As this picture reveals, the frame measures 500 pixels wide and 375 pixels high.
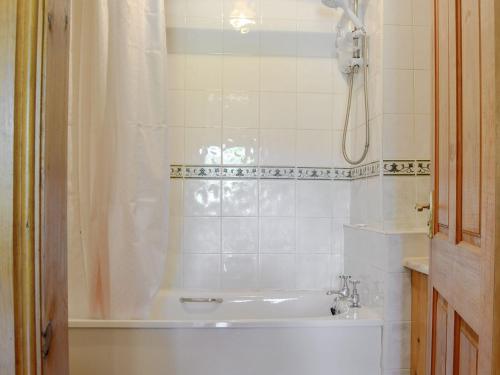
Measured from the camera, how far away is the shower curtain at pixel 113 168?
54.6 inches

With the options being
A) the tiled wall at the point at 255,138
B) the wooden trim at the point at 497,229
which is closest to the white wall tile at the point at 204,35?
the tiled wall at the point at 255,138

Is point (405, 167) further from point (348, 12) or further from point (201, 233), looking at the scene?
point (201, 233)

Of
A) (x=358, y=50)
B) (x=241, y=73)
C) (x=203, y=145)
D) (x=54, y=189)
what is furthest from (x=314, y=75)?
(x=54, y=189)

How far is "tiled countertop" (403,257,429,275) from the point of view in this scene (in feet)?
4.49

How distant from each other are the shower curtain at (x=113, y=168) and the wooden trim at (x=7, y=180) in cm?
102

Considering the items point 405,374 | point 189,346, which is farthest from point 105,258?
point 405,374

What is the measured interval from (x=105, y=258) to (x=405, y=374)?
53.9 inches

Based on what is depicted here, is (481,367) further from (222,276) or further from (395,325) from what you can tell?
(222,276)

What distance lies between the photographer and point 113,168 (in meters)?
1.43

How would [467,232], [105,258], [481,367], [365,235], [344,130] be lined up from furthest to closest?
[344,130]
[365,235]
[105,258]
[467,232]
[481,367]

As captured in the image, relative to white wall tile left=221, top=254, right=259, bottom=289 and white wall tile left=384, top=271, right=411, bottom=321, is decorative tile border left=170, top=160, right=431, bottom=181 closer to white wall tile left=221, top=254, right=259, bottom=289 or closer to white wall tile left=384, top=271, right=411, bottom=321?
white wall tile left=221, top=254, right=259, bottom=289

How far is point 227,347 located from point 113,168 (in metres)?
0.87

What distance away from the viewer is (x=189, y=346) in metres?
1.46

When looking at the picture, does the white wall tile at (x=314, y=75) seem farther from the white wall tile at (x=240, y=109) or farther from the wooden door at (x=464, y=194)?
the wooden door at (x=464, y=194)
